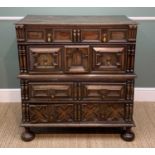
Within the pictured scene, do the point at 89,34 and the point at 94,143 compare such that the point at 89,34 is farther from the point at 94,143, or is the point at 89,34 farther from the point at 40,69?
the point at 94,143

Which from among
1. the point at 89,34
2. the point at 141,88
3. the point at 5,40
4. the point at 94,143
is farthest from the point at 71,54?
the point at 141,88

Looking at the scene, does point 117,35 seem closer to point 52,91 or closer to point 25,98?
point 52,91

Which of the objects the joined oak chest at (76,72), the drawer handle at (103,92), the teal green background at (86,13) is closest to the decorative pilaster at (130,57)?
the joined oak chest at (76,72)

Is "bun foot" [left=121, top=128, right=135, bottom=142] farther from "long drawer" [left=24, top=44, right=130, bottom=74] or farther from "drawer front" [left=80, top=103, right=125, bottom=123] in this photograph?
"long drawer" [left=24, top=44, right=130, bottom=74]

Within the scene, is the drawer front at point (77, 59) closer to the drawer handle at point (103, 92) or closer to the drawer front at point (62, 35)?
the drawer front at point (62, 35)

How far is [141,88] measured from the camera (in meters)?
2.94

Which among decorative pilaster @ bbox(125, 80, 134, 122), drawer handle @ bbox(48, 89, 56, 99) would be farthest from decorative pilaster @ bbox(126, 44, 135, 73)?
drawer handle @ bbox(48, 89, 56, 99)

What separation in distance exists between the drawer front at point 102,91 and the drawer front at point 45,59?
27 cm

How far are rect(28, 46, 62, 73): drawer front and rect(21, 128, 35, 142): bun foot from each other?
1.83ft

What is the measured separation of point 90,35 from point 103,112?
65 centimetres

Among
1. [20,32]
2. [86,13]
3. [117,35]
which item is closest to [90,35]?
[117,35]

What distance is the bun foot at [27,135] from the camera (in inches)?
86.8
